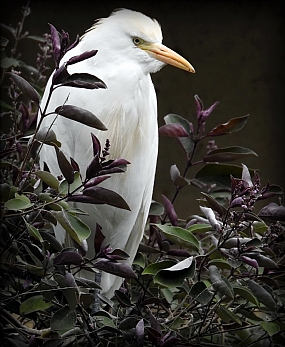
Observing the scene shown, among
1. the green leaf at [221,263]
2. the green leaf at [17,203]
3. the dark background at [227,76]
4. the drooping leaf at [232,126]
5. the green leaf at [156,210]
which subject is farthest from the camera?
the dark background at [227,76]

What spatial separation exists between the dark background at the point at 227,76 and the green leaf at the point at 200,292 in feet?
3.52

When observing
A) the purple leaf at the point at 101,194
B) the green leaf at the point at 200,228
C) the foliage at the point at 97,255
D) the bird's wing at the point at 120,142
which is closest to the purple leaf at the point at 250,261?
the foliage at the point at 97,255

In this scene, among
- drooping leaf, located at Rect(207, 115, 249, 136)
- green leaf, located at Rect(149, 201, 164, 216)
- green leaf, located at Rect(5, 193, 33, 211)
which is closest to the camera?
green leaf, located at Rect(5, 193, 33, 211)

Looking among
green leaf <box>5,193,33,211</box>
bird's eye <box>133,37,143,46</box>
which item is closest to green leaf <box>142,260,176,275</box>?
green leaf <box>5,193,33,211</box>

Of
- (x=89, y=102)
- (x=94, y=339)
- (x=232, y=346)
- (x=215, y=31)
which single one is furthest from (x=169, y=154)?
(x=94, y=339)

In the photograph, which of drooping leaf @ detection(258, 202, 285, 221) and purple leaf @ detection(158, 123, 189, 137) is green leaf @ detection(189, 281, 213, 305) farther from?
purple leaf @ detection(158, 123, 189, 137)

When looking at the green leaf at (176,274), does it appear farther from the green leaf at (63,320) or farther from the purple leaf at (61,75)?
the purple leaf at (61,75)

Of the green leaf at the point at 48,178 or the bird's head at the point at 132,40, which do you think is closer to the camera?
the green leaf at the point at 48,178

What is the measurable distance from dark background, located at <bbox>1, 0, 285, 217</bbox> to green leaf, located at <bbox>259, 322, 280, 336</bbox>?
1.07 m

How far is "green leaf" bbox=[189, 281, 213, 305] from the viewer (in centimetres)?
83

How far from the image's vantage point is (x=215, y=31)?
1.89m

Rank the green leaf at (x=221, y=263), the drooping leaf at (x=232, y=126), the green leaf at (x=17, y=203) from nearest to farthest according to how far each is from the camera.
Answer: the green leaf at (x=17, y=203) → the green leaf at (x=221, y=263) → the drooping leaf at (x=232, y=126)

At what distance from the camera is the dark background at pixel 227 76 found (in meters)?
1.80

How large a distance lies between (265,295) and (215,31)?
1247mm
